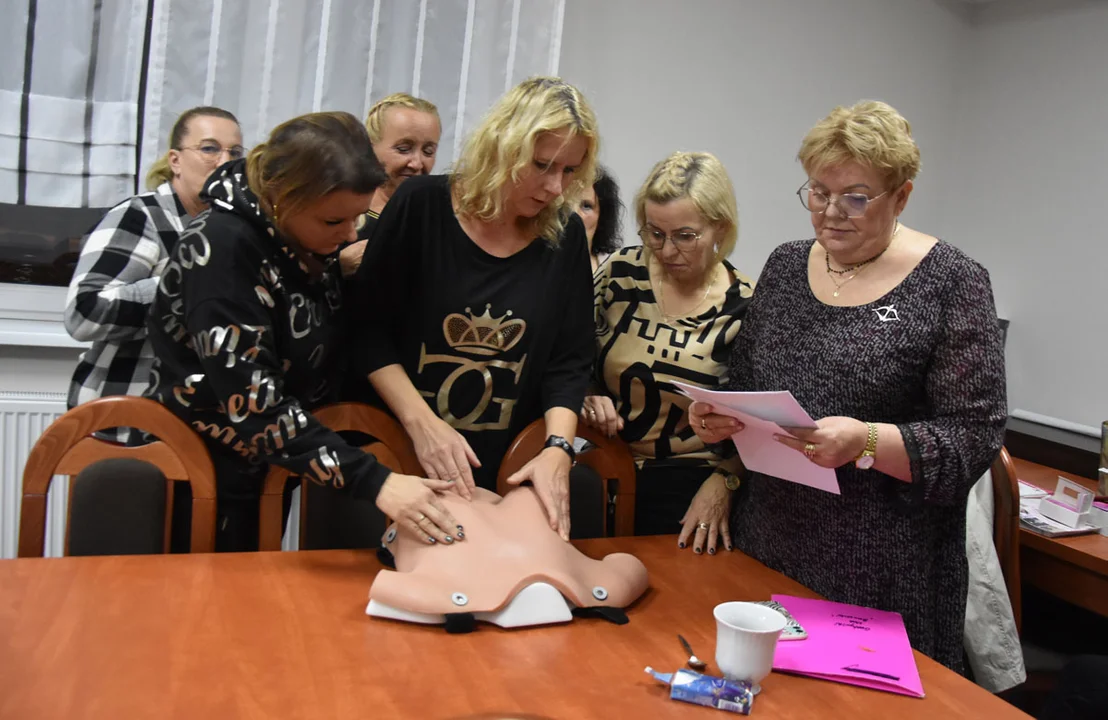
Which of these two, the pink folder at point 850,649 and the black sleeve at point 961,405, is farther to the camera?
the black sleeve at point 961,405

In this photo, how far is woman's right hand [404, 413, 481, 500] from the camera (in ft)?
5.28

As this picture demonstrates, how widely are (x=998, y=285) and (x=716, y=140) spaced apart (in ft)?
4.99

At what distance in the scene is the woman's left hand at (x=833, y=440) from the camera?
4.75ft

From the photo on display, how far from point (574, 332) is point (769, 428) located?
51 cm

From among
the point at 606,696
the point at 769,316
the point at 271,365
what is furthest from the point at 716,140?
the point at 606,696

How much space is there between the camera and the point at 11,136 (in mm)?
2594

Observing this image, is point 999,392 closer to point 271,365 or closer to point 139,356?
point 271,365

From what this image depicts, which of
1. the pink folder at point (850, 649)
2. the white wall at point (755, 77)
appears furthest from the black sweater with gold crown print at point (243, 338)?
the white wall at point (755, 77)

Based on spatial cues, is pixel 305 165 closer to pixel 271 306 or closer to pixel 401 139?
pixel 271 306

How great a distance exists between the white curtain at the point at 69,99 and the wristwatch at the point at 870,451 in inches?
87.8

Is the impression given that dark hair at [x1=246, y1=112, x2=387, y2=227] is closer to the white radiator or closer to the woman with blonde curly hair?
the woman with blonde curly hair

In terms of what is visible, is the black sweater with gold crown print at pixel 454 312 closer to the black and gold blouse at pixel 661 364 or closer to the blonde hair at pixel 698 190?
the black and gold blouse at pixel 661 364

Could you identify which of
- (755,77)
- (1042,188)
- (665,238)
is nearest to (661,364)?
(665,238)

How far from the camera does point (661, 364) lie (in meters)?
1.92
